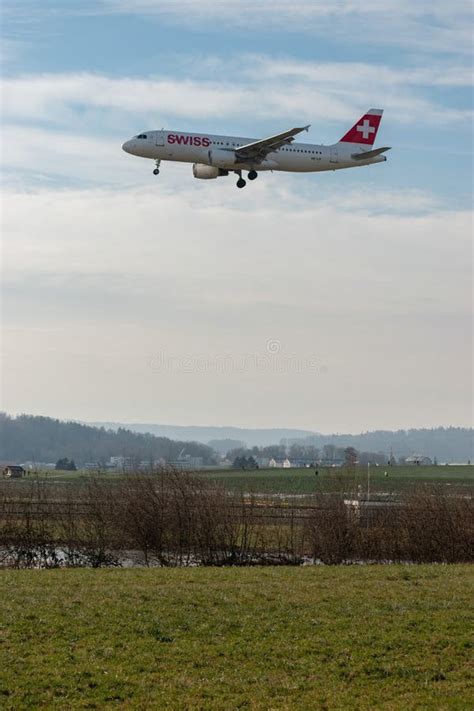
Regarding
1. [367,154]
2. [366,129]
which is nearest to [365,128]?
[366,129]

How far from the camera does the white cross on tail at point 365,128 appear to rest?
8356 cm

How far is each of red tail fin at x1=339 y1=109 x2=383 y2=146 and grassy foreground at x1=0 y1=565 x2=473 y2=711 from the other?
58741 millimetres

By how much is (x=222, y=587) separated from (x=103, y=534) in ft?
59.4

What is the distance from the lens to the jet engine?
68.5m

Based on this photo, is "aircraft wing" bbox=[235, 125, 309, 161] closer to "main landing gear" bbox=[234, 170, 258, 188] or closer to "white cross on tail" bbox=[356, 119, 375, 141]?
"main landing gear" bbox=[234, 170, 258, 188]

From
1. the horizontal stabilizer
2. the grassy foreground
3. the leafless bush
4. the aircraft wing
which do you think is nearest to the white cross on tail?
the horizontal stabilizer

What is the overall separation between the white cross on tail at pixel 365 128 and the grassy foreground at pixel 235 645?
198 ft

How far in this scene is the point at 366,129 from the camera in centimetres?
8462

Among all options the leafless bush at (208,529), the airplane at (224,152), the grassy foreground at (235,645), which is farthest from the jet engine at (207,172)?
the grassy foreground at (235,645)

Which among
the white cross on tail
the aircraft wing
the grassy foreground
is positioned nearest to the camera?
the grassy foreground

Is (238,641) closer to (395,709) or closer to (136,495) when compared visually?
(395,709)

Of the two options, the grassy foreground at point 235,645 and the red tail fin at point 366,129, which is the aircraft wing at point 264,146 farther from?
the grassy foreground at point 235,645

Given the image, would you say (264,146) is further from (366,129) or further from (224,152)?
(366,129)

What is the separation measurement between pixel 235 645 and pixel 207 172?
166 ft
